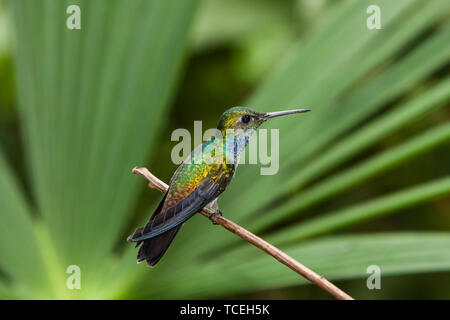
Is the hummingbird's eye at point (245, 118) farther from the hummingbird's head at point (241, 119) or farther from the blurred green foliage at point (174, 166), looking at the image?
the blurred green foliage at point (174, 166)

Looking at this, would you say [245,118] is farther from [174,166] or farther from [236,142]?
[174,166]

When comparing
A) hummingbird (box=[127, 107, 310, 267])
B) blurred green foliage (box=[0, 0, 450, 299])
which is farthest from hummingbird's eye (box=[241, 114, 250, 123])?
blurred green foliage (box=[0, 0, 450, 299])

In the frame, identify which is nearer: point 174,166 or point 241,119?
point 241,119

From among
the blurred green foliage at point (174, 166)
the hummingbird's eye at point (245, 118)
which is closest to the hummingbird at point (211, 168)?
the hummingbird's eye at point (245, 118)

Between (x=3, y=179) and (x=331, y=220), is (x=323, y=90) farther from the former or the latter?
(x=3, y=179)

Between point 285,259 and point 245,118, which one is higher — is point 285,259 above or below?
below

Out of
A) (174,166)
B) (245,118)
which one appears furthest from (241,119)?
(174,166)
